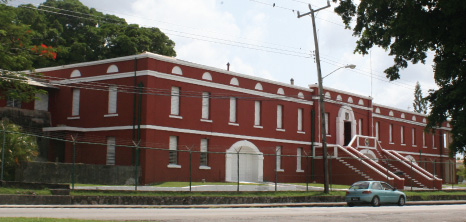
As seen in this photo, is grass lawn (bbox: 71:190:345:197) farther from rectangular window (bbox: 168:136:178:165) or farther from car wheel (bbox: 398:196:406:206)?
rectangular window (bbox: 168:136:178:165)

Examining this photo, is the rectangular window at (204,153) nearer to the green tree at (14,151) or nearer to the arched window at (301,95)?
the arched window at (301,95)

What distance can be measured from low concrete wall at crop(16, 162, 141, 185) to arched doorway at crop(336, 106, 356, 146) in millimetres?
23558

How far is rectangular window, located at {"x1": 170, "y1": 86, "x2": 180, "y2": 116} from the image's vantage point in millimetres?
36219

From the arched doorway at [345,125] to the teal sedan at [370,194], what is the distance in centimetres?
1978

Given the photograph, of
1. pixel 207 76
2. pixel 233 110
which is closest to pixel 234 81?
pixel 233 110

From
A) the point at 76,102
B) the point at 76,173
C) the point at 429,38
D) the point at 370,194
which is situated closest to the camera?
the point at 429,38

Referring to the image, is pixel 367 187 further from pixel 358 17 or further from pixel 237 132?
pixel 358 17

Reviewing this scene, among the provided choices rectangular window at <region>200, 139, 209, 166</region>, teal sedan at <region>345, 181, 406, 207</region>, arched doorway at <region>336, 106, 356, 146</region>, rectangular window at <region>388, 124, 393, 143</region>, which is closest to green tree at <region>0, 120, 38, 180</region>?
rectangular window at <region>200, 139, 209, 166</region>

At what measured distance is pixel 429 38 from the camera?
39.6ft

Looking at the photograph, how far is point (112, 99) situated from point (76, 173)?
370 inches

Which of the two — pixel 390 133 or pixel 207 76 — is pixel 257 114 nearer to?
pixel 207 76

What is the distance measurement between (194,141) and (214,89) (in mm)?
3914

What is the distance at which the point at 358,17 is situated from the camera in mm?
13836

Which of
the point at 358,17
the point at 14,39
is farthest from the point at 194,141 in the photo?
the point at 358,17
